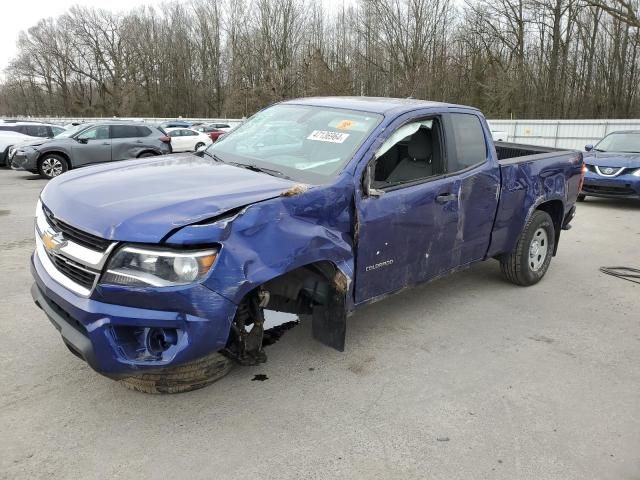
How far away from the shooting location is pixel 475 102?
36.8 m

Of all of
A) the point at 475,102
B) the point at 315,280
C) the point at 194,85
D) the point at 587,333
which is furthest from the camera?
the point at 194,85

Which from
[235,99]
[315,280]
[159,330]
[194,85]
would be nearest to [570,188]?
[315,280]

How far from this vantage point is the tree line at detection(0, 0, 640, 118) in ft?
113

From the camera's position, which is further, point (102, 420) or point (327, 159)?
point (327, 159)

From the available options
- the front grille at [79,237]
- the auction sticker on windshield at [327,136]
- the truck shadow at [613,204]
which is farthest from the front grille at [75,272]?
the truck shadow at [613,204]

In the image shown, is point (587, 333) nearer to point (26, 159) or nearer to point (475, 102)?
point (26, 159)

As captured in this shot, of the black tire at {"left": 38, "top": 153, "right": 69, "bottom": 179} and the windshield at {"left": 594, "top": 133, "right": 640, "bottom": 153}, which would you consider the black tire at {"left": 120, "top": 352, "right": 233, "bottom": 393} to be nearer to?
the windshield at {"left": 594, "top": 133, "right": 640, "bottom": 153}

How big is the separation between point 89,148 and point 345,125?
40.0 feet

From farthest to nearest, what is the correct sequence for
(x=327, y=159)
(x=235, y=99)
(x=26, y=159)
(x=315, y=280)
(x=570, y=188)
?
(x=235, y=99)
(x=26, y=159)
(x=570, y=188)
(x=327, y=159)
(x=315, y=280)

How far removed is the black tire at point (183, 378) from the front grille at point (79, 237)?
0.89m

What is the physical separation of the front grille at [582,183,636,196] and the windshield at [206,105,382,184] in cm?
855

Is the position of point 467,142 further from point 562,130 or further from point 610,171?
point 562,130

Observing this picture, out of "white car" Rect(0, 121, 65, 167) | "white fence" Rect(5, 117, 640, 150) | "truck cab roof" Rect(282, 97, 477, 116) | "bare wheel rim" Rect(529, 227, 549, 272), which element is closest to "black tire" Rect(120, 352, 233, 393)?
"truck cab roof" Rect(282, 97, 477, 116)

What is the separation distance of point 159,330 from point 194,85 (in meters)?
68.1
